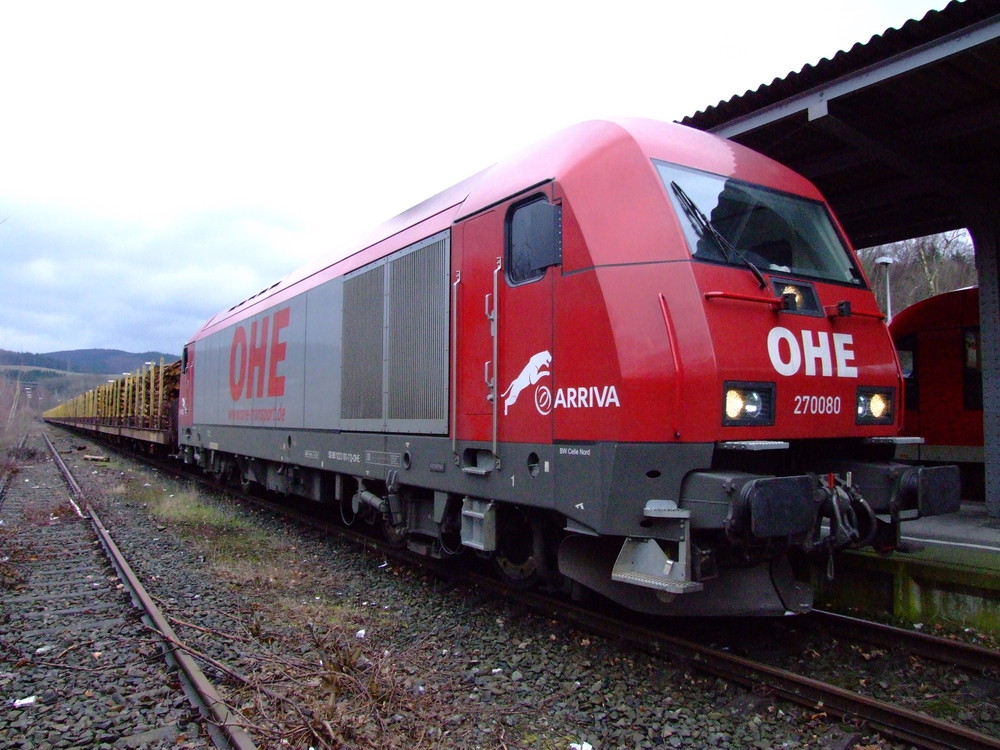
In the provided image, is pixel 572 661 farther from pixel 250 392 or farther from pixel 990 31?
pixel 250 392

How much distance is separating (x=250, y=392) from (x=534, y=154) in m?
7.31

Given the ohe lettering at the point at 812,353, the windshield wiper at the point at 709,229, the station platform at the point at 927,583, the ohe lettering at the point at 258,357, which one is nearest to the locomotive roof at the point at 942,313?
the station platform at the point at 927,583

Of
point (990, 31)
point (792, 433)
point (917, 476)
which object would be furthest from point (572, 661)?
point (990, 31)

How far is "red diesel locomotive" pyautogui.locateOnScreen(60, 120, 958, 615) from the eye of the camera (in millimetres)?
4082

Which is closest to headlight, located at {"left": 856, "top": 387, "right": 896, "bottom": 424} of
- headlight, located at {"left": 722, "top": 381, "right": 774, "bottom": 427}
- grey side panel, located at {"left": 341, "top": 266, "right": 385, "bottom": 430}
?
headlight, located at {"left": 722, "top": 381, "right": 774, "bottom": 427}

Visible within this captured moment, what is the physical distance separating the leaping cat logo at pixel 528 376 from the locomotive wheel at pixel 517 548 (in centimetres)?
93

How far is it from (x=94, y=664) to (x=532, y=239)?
4.07m

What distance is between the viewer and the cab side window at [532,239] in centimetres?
477

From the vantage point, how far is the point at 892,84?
6035 mm

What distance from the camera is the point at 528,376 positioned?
494 centimetres

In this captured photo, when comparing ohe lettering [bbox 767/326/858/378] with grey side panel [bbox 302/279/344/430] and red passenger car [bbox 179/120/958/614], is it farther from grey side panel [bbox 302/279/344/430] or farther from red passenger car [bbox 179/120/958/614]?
grey side panel [bbox 302/279/344/430]

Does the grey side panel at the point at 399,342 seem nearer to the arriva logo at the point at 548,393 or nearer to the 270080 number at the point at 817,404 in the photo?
the arriva logo at the point at 548,393

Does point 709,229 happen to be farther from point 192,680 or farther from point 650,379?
point 192,680

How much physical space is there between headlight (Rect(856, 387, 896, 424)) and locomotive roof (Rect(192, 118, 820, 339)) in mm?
1594
